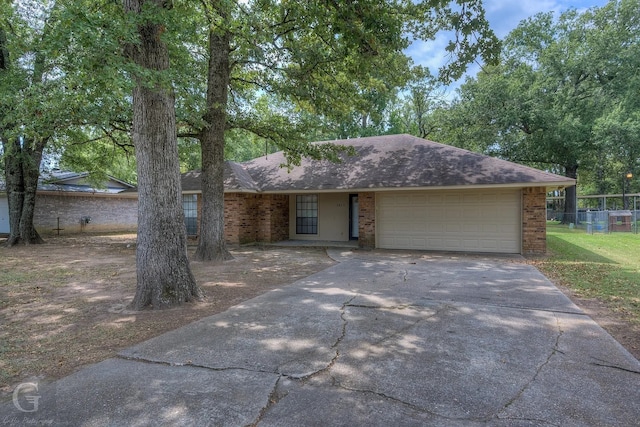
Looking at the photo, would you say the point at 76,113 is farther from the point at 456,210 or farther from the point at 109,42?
the point at 456,210

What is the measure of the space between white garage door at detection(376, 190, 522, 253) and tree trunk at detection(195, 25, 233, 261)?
229 inches

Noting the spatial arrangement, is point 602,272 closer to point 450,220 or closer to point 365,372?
point 450,220

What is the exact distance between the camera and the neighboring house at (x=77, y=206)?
19594 millimetres

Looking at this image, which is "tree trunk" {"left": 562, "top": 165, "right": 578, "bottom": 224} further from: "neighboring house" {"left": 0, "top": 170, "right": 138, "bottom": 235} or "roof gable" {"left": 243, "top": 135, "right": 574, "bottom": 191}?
"neighboring house" {"left": 0, "top": 170, "right": 138, "bottom": 235}

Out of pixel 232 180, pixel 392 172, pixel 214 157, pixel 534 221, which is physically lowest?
pixel 534 221

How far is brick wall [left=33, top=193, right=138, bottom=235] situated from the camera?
1973 cm

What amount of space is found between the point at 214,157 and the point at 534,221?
31.9 feet

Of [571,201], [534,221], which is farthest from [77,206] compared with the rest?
[571,201]

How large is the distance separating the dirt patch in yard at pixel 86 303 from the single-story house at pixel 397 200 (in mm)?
3118

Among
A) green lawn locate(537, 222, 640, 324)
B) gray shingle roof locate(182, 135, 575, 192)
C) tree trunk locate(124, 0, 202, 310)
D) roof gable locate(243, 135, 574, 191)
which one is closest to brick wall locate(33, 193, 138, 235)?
gray shingle roof locate(182, 135, 575, 192)

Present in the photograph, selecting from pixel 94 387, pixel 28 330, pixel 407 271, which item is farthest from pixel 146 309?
pixel 407 271

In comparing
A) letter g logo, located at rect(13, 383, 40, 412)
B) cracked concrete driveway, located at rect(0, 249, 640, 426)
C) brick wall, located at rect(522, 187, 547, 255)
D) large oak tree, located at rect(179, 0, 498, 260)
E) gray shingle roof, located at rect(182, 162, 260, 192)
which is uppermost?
large oak tree, located at rect(179, 0, 498, 260)

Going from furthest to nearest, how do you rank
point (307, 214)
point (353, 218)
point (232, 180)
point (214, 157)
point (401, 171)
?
point (307, 214), point (353, 218), point (232, 180), point (401, 171), point (214, 157)

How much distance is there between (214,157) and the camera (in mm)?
9906
